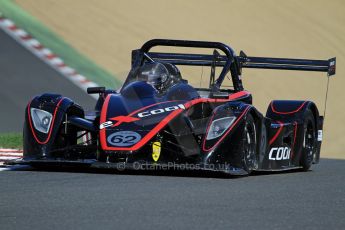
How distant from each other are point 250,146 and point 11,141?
481 centimetres

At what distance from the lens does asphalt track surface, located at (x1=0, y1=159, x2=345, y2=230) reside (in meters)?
6.80

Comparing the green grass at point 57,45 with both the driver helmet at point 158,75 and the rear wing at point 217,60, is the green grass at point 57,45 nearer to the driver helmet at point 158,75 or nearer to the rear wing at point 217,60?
the rear wing at point 217,60

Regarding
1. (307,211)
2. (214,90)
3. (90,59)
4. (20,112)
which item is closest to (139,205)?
(307,211)

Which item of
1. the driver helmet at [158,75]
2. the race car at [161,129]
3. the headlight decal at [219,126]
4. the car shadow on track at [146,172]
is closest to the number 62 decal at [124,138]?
the race car at [161,129]

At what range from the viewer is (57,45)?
2256 centimetres

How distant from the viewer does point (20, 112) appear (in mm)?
18000

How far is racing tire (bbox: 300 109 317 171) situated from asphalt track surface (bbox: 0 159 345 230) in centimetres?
191

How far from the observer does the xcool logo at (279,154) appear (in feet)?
39.2

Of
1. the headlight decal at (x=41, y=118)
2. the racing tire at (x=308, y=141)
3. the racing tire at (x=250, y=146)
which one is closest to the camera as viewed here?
the racing tire at (x=250, y=146)

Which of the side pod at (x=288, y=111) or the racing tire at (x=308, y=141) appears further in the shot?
the racing tire at (x=308, y=141)

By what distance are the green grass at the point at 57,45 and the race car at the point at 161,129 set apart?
847 centimetres

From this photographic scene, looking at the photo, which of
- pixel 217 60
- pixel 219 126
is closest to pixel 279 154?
pixel 217 60

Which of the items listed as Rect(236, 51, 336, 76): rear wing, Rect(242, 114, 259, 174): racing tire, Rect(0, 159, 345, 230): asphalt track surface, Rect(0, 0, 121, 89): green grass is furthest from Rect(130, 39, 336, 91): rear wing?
Rect(0, 0, 121, 89): green grass

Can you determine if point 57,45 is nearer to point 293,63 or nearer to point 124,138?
point 293,63
